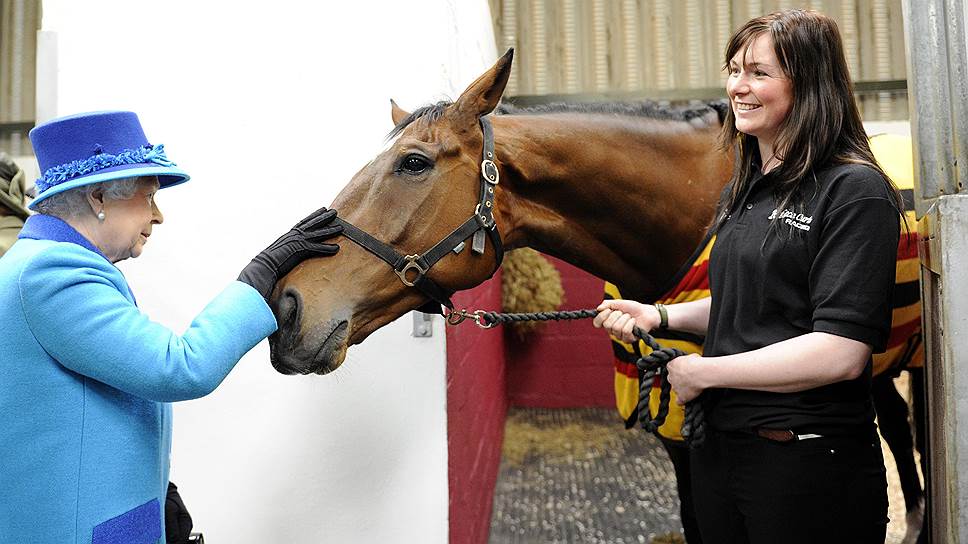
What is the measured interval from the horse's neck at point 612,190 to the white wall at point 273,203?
0.35 meters

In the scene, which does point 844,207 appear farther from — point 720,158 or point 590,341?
point 590,341

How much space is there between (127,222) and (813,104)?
1012 millimetres

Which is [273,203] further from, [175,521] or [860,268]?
[860,268]

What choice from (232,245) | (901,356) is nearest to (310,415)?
(232,245)

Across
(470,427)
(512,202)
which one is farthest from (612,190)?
(470,427)

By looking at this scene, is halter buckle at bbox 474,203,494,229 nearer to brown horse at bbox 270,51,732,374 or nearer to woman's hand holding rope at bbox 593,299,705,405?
brown horse at bbox 270,51,732,374

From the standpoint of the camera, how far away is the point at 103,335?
821mm

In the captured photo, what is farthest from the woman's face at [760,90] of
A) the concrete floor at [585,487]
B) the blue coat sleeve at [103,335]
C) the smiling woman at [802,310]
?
the concrete floor at [585,487]

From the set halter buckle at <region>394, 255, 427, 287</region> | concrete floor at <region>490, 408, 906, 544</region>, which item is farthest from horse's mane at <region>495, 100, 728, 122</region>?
concrete floor at <region>490, 408, 906, 544</region>

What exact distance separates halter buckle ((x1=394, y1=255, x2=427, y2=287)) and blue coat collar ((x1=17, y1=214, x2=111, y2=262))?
19.8 inches

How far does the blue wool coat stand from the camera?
0.82 m

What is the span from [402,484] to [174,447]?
23.4 inches

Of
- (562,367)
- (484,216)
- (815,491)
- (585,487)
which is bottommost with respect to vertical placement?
(585,487)

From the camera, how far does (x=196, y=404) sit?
5.35 ft
